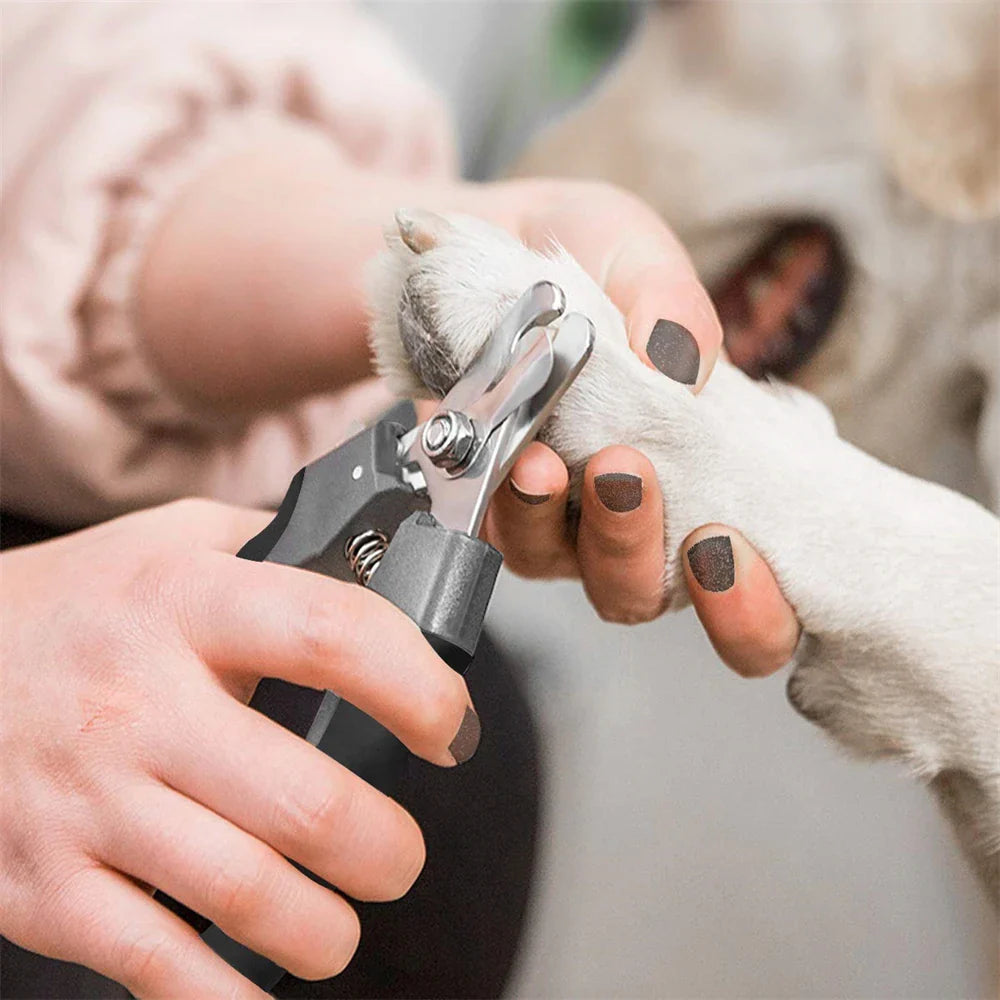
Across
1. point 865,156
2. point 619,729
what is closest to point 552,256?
point 619,729

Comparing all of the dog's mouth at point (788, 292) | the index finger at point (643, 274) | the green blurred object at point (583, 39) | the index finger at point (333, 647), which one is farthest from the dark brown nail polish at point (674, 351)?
the green blurred object at point (583, 39)

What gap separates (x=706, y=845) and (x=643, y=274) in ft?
0.61

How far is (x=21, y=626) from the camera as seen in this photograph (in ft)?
1.11

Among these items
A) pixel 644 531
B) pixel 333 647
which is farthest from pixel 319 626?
pixel 644 531

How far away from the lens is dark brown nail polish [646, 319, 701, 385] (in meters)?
0.36

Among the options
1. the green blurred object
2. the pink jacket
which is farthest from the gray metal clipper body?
the green blurred object

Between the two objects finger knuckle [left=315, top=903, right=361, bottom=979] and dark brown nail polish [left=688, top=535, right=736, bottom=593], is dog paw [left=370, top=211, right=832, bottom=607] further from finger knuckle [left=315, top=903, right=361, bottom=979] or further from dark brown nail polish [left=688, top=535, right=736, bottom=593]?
finger knuckle [left=315, top=903, right=361, bottom=979]

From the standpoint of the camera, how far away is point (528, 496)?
1.07 ft

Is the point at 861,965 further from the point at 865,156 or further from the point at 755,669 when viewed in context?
the point at 865,156

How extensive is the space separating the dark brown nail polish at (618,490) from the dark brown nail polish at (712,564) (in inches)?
1.3

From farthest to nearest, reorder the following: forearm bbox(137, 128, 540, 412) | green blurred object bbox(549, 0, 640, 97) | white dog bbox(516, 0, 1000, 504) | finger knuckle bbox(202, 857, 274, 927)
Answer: green blurred object bbox(549, 0, 640, 97)
white dog bbox(516, 0, 1000, 504)
forearm bbox(137, 128, 540, 412)
finger knuckle bbox(202, 857, 274, 927)

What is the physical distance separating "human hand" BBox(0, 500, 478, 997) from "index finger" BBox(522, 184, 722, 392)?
Answer: 0.13m

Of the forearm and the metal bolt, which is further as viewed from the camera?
the forearm

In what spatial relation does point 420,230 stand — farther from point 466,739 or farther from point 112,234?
point 112,234
